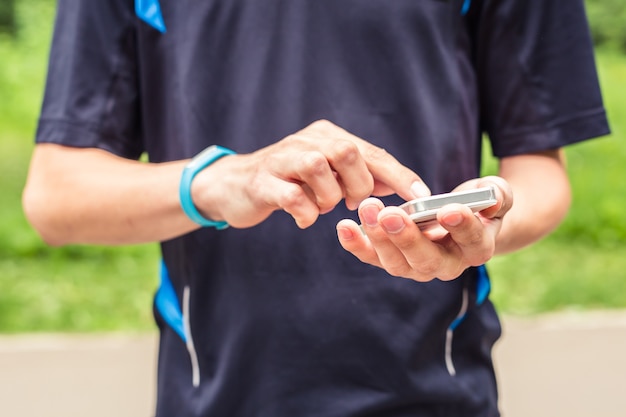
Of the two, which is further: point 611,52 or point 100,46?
point 611,52

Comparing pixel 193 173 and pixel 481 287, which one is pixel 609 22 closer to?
pixel 481 287

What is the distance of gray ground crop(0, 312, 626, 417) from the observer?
3064mm

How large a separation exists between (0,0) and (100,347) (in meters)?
3.35

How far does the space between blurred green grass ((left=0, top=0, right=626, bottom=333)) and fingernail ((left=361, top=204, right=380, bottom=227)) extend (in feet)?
9.55

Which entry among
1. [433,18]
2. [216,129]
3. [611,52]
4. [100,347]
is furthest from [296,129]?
[611,52]

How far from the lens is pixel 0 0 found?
5.74 meters

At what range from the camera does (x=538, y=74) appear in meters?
1.24

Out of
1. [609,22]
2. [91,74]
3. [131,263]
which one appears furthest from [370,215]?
[609,22]

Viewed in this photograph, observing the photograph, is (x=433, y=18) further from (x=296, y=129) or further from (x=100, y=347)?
(x=100, y=347)

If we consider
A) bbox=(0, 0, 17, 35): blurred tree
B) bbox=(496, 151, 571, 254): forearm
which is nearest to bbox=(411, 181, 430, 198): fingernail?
bbox=(496, 151, 571, 254): forearm

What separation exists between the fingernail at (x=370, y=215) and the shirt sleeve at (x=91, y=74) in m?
0.47

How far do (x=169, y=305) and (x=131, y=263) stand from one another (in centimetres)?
296

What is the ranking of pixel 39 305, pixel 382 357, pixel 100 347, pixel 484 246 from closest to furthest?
pixel 484 246 → pixel 382 357 → pixel 100 347 → pixel 39 305

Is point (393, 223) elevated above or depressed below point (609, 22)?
above
